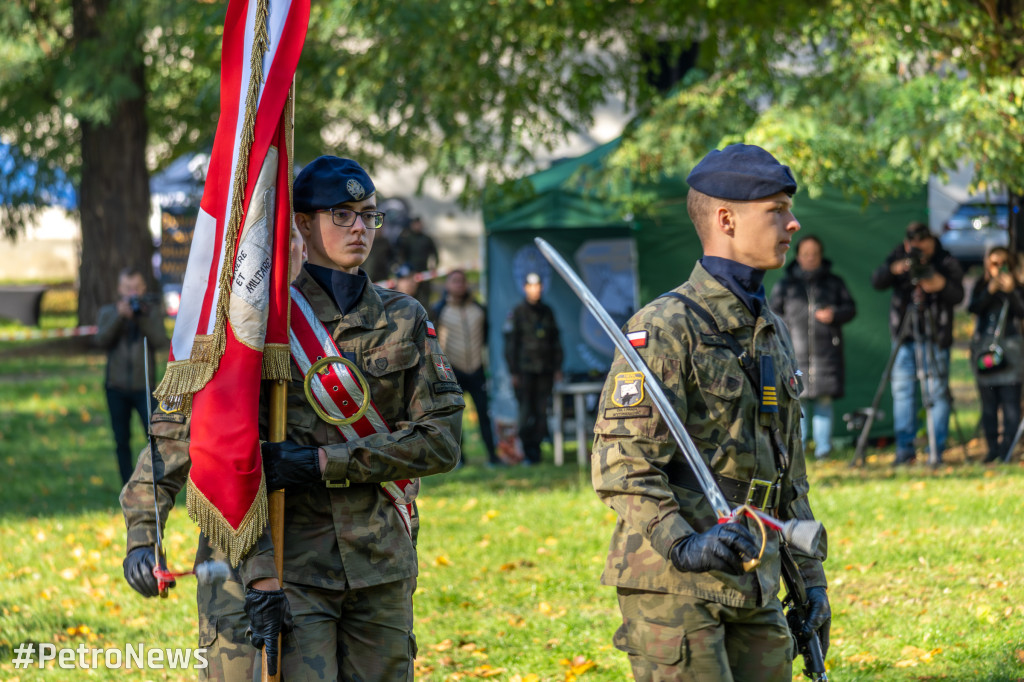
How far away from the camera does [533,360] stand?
13.4 meters

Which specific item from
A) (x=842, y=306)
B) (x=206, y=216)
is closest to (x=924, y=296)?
(x=842, y=306)

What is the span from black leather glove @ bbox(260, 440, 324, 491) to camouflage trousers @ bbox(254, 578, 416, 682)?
12.8 inches

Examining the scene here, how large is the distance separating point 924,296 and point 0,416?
40.4 feet

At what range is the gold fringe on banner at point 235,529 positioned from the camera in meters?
3.22

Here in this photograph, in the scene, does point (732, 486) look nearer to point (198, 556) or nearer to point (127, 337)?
point (198, 556)

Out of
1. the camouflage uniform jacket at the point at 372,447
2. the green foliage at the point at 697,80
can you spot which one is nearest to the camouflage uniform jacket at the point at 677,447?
the camouflage uniform jacket at the point at 372,447

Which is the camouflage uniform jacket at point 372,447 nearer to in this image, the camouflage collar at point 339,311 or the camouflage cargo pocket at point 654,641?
the camouflage collar at point 339,311

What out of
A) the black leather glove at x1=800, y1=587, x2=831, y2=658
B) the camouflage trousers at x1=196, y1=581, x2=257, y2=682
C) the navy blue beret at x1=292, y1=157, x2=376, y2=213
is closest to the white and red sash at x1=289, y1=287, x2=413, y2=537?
the navy blue beret at x1=292, y1=157, x2=376, y2=213

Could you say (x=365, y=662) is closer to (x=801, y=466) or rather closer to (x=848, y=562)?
(x=801, y=466)

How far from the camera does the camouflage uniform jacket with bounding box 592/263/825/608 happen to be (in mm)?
3109

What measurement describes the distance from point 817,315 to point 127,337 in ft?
21.9

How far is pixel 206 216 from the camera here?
3523mm

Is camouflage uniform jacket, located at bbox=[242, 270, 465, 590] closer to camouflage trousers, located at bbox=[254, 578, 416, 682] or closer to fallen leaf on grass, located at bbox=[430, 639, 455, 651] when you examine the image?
camouflage trousers, located at bbox=[254, 578, 416, 682]

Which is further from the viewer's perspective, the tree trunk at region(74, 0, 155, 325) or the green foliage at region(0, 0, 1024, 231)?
the tree trunk at region(74, 0, 155, 325)
